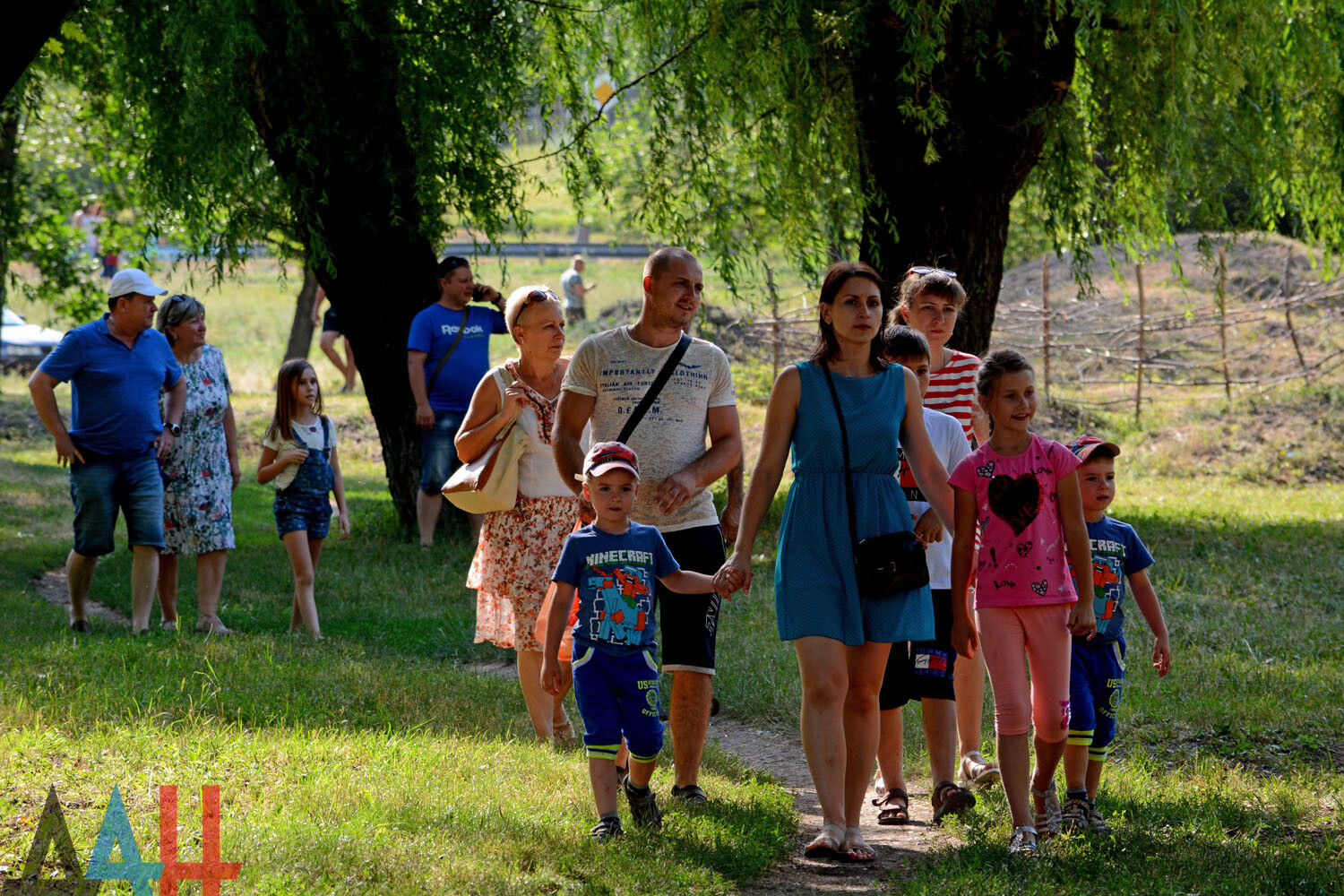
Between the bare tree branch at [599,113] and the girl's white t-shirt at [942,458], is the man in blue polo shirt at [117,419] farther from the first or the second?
the girl's white t-shirt at [942,458]

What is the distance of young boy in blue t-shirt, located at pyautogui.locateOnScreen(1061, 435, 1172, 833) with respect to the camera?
5.03 m

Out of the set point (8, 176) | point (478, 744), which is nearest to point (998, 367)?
point (478, 744)

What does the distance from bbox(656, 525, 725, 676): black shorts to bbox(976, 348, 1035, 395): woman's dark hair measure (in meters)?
1.16

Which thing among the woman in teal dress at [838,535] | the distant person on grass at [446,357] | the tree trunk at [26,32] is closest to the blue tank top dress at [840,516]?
the woman in teal dress at [838,535]

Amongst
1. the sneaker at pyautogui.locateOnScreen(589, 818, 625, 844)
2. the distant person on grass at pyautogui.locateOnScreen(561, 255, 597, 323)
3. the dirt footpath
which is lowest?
the dirt footpath

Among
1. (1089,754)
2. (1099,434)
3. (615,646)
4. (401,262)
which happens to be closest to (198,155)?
(401,262)

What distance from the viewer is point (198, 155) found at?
33.0 ft

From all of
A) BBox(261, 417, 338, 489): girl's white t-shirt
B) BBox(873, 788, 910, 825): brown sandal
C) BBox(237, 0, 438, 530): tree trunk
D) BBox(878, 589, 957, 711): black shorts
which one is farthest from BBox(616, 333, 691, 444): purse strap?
BBox(237, 0, 438, 530): tree trunk

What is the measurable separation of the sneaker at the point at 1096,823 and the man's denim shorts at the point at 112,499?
18.1 ft

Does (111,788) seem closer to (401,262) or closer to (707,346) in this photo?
(707,346)

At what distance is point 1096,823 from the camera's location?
5.01 meters

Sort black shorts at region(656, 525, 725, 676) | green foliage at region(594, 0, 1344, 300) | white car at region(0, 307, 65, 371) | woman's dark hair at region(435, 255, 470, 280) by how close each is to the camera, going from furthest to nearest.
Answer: white car at region(0, 307, 65, 371)
woman's dark hair at region(435, 255, 470, 280)
green foliage at region(594, 0, 1344, 300)
black shorts at region(656, 525, 725, 676)

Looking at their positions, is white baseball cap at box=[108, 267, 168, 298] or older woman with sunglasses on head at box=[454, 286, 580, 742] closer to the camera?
older woman with sunglasses on head at box=[454, 286, 580, 742]

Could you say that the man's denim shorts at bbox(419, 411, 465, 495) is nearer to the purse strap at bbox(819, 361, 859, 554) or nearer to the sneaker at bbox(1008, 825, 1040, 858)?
the purse strap at bbox(819, 361, 859, 554)
